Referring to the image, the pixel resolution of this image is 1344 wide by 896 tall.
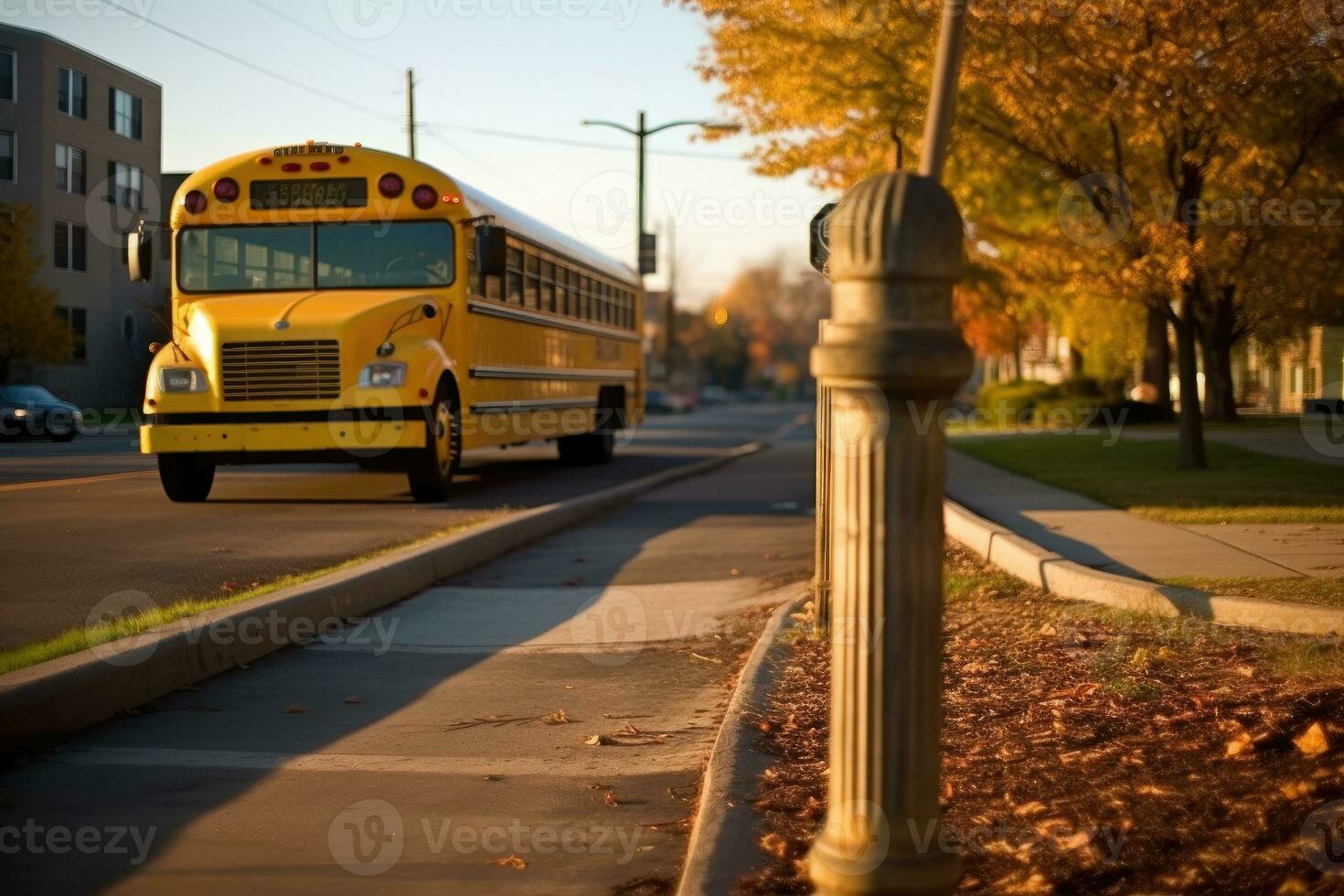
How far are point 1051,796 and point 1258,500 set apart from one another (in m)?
9.06

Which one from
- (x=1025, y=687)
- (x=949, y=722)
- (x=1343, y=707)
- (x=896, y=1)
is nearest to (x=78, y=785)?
(x=949, y=722)

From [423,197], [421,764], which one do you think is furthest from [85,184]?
[421,764]

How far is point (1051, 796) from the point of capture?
4035 millimetres

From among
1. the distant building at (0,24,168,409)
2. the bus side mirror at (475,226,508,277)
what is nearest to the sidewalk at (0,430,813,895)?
the bus side mirror at (475,226,508,277)

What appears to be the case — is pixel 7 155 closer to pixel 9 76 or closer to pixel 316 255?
pixel 9 76

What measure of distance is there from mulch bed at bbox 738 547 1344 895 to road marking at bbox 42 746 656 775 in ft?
3.00

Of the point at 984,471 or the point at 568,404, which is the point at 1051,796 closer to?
the point at 984,471

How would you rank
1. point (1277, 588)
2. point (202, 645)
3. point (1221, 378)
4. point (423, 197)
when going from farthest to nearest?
point (1221, 378) → point (423, 197) → point (1277, 588) → point (202, 645)

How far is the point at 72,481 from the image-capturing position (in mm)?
15438

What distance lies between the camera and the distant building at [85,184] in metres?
42.0

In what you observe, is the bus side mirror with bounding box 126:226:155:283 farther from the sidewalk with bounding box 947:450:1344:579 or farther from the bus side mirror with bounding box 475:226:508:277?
the sidewalk with bounding box 947:450:1344:579

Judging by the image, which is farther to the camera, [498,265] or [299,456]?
[498,265]

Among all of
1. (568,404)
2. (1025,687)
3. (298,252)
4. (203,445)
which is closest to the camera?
(1025,687)

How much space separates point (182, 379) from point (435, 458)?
2.40 m
